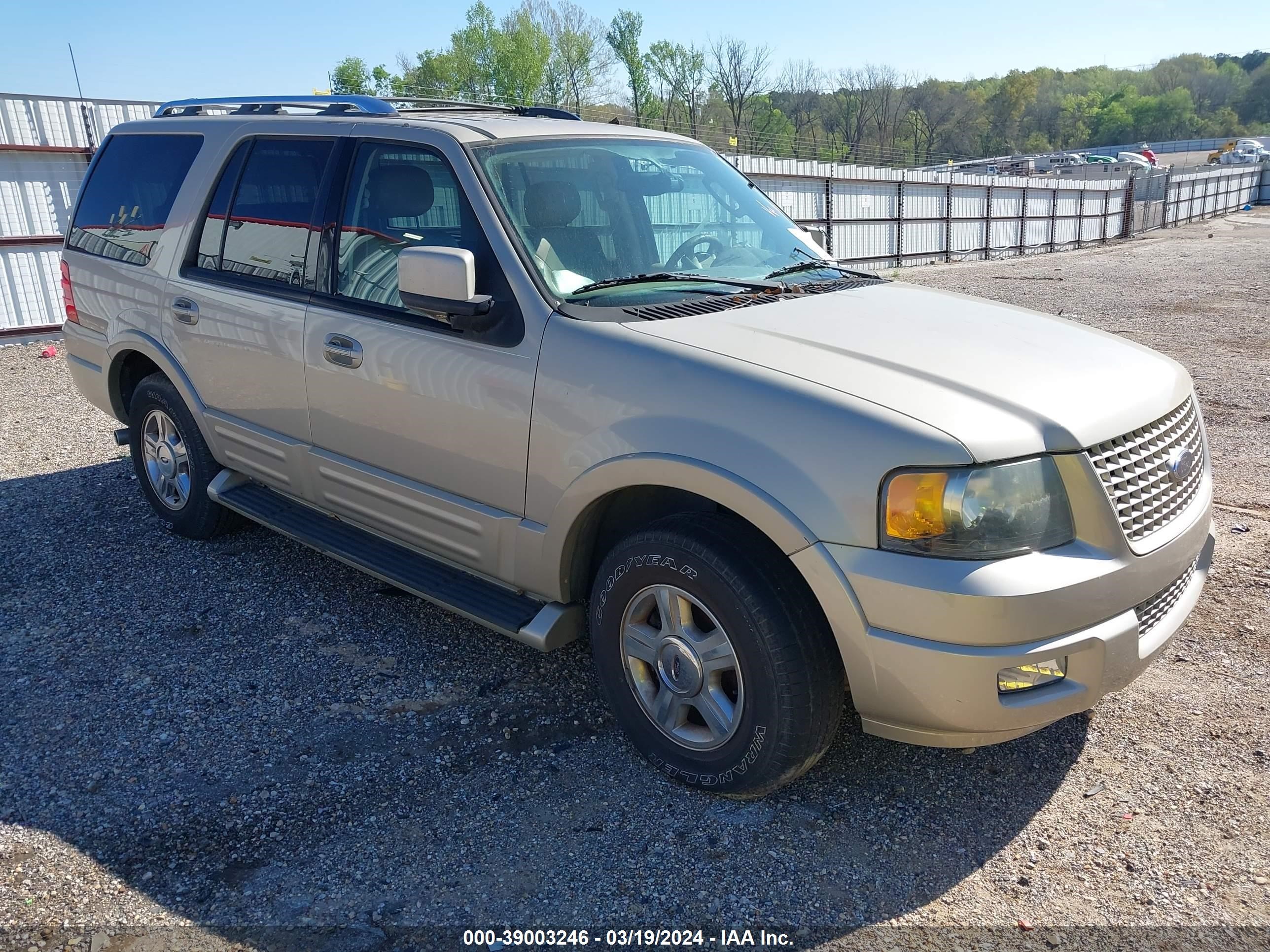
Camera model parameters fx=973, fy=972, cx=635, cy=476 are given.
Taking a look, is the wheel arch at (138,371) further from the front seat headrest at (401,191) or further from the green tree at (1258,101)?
the green tree at (1258,101)

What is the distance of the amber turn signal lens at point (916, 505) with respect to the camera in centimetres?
250

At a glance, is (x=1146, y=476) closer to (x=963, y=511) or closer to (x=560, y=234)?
(x=963, y=511)

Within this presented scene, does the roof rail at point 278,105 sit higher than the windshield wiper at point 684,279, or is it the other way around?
the roof rail at point 278,105

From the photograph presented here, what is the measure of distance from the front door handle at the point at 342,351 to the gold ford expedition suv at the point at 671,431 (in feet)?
0.04

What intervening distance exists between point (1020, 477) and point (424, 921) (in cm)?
197

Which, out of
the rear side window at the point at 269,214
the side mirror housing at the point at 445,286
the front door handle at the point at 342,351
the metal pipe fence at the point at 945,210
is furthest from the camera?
the metal pipe fence at the point at 945,210

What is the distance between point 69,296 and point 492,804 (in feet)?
14.3

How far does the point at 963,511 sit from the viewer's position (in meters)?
2.50

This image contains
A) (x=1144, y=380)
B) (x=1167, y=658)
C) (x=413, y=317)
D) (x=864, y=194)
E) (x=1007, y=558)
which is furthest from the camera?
(x=864, y=194)

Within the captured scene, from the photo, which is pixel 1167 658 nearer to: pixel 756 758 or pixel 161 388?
pixel 756 758

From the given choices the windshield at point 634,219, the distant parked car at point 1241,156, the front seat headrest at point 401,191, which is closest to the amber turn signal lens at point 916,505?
the windshield at point 634,219

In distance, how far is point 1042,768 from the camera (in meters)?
3.23

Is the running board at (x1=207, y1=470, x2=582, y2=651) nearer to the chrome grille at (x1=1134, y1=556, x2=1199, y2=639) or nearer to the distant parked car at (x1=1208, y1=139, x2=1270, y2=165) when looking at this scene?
the chrome grille at (x1=1134, y1=556, x2=1199, y2=639)

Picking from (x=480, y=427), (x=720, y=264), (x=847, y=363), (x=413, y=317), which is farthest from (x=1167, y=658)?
(x=413, y=317)
